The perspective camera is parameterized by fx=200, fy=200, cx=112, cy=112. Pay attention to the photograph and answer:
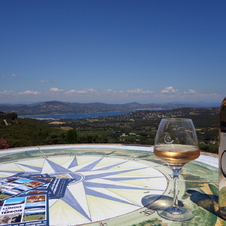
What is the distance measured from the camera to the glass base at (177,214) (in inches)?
98.3

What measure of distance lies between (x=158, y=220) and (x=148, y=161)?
9.70 ft

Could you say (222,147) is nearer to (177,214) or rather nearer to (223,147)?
(223,147)

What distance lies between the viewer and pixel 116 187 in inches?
146

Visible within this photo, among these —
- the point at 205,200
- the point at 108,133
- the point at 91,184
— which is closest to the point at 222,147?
the point at 205,200

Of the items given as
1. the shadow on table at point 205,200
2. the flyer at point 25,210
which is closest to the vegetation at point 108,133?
the shadow on table at point 205,200

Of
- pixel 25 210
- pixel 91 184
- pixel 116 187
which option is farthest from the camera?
pixel 91 184

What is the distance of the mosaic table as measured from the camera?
2.59 metres

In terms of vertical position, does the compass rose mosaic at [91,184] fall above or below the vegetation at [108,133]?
above

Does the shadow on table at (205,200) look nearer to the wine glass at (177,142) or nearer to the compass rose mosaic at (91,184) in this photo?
the compass rose mosaic at (91,184)

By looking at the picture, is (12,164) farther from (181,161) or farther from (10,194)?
(181,161)

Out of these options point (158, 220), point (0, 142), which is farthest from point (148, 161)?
point (0, 142)

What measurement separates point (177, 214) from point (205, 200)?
2.30ft

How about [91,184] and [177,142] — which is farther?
[91,184]

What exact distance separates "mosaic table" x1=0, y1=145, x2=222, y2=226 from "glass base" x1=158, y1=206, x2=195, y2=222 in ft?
0.24
